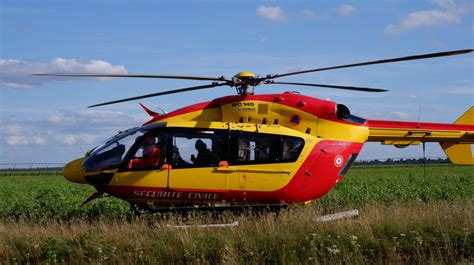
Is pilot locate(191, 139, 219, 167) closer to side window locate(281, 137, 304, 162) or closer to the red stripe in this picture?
the red stripe

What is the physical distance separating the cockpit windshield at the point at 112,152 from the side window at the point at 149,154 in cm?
22

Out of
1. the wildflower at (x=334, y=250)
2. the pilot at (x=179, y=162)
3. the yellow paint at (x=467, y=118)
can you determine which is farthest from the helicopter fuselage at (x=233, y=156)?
the yellow paint at (x=467, y=118)

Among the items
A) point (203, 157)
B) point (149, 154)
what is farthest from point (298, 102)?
point (149, 154)

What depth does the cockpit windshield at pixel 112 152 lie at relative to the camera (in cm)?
1309

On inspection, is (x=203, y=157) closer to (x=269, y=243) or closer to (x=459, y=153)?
(x=269, y=243)

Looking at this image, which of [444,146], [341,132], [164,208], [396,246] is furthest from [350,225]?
[444,146]

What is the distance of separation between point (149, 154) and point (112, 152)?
87 cm

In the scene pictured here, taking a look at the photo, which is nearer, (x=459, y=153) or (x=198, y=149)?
(x=198, y=149)

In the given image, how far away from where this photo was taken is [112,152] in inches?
518

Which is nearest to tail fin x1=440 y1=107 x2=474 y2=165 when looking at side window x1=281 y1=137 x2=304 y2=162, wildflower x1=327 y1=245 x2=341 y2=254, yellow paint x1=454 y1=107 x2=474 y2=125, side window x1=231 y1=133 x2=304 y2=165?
yellow paint x1=454 y1=107 x2=474 y2=125

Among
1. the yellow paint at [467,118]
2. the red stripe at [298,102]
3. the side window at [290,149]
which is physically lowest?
the side window at [290,149]

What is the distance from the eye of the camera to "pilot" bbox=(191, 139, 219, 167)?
42.4 ft

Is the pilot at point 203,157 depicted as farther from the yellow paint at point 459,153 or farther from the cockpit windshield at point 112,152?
the yellow paint at point 459,153

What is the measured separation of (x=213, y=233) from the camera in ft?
35.4
